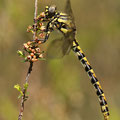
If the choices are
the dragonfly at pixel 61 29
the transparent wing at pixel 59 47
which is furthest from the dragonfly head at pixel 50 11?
the transparent wing at pixel 59 47

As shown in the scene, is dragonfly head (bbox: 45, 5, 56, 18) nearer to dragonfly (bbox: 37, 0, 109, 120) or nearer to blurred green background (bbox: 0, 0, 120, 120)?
dragonfly (bbox: 37, 0, 109, 120)

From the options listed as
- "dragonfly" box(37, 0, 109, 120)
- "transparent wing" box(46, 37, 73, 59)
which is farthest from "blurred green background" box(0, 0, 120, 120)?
"transparent wing" box(46, 37, 73, 59)

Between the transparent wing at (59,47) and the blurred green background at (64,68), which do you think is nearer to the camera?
the transparent wing at (59,47)

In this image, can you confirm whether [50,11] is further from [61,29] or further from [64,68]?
[64,68]

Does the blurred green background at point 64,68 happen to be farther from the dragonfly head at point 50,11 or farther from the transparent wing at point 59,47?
the transparent wing at point 59,47

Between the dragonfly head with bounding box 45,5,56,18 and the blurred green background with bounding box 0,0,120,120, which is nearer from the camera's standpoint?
the dragonfly head with bounding box 45,5,56,18

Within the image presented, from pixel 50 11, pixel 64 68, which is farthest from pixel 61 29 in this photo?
pixel 64 68

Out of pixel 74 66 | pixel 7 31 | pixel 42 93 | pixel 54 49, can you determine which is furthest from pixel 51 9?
pixel 74 66

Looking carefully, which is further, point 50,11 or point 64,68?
point 64,68
